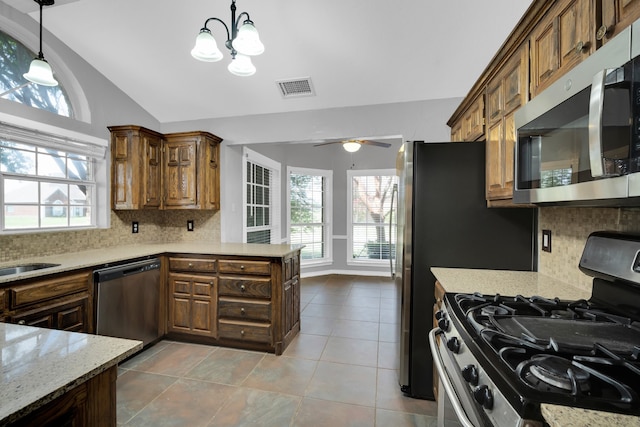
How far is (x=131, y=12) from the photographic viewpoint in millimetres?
2463

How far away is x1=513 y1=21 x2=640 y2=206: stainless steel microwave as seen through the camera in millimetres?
718

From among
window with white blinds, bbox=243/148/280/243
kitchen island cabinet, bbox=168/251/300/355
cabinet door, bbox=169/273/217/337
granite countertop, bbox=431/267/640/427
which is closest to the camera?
granite countertop, bbox=431/267/640/427

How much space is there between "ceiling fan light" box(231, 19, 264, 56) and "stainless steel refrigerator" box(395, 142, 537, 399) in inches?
47.0

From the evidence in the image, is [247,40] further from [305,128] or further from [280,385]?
[280,385]

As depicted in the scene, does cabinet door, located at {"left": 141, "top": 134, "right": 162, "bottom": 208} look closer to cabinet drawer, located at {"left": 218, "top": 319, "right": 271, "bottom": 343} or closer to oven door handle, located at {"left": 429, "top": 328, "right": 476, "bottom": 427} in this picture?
cabinet drawer, located at {"left": 218, "top": 319, "right": 271, "bottom": 343}

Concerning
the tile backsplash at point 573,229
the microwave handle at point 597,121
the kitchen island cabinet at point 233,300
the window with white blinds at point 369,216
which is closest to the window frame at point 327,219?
the window with white blinds at point 369,216

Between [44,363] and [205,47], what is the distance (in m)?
1.81

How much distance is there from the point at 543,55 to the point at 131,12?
3038 mm

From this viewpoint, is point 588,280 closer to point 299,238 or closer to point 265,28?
point 265,28

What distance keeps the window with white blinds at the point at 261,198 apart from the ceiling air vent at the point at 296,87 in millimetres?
1051

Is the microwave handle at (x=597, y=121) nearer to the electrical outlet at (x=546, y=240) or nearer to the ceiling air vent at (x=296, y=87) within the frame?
the electrical outlet at (x=546, y=240)

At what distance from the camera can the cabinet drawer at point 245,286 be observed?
265 centimetres

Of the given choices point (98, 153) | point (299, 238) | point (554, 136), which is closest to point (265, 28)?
point (98, 153)

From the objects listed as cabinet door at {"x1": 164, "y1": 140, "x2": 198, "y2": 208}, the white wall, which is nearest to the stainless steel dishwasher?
cabinet door at {"x1": 164, "y1": 140, "x2": 198, "y2": 208}
